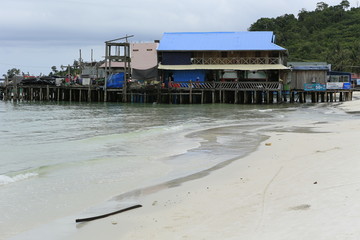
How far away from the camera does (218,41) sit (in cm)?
4525

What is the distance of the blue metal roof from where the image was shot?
43500 mm

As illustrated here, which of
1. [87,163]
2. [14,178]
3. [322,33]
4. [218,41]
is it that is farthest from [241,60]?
[322,33]

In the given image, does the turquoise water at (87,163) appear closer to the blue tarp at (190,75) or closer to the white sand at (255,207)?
the white sand at (255,207)

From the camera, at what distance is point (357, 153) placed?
974cm

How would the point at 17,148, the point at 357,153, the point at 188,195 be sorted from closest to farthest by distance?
the point at 188,195 < the point at 357,153 < the point at 17,148

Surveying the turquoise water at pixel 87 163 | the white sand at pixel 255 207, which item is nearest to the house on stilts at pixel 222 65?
the turquoise water at pixel 87 163

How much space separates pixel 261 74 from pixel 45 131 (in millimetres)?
28922

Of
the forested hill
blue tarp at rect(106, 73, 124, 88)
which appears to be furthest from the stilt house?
the forested hill

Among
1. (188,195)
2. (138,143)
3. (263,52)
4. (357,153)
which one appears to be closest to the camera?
(188,195)

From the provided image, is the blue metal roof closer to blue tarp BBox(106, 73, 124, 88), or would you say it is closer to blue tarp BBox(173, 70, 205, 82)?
blue tarp BBox(173, 70, 205, 82)

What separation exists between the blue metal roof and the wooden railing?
138 inches

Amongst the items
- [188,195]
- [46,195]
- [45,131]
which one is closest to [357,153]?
[188,195]

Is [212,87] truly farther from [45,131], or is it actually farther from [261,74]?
[45,131]

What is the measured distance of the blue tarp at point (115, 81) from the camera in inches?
1857
